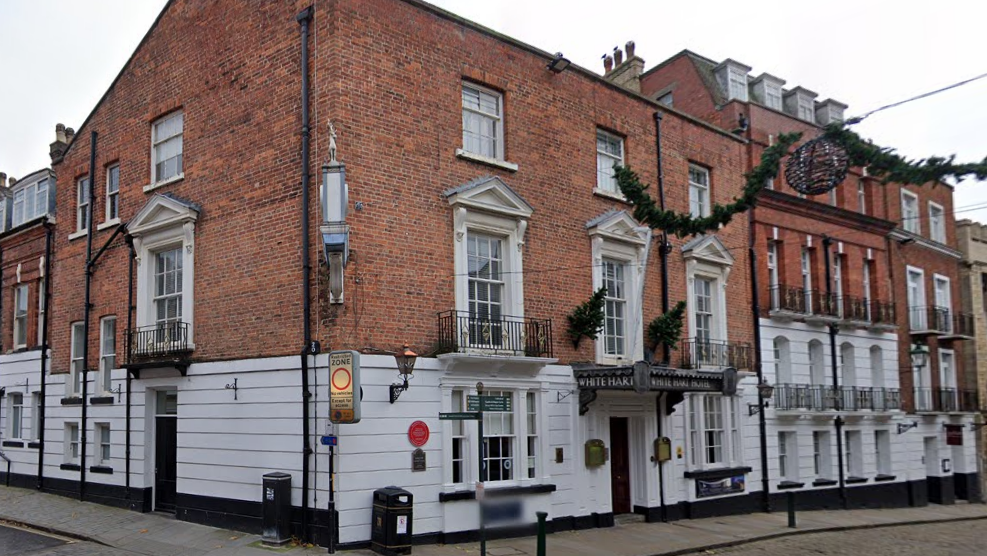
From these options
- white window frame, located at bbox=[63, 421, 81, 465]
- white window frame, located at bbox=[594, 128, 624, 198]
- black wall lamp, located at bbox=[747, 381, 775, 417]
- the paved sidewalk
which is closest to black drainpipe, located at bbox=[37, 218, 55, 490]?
the paved sidewalk

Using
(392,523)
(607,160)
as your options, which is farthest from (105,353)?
(607,160)

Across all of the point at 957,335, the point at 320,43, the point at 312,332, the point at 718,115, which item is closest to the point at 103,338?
the point at 312,332

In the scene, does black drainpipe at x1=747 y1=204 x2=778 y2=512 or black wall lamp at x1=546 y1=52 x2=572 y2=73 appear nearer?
black wall lamp at x1=546 y1=52 x2=572 y2=73

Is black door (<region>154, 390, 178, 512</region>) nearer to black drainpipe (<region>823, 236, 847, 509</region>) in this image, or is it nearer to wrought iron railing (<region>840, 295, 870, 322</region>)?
black drainpipe (<region>823, 236, 847, 509</region>)

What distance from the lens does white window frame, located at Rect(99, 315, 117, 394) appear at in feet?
64.5

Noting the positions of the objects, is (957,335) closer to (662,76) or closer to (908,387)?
(908,387)

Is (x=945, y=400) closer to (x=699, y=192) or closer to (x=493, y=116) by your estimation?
(x=699, y=192)

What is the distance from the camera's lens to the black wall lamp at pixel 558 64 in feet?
61.0

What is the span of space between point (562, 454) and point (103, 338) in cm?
1095

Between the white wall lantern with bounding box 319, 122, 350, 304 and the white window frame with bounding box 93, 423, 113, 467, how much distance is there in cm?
861

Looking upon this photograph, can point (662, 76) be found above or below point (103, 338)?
above

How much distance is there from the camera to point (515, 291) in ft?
56.2

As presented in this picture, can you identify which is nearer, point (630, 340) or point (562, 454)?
point (562, 454)

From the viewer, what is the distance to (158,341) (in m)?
17.7
